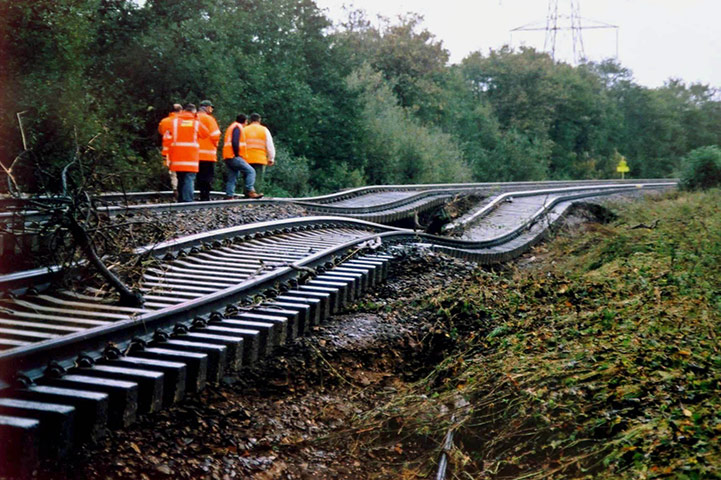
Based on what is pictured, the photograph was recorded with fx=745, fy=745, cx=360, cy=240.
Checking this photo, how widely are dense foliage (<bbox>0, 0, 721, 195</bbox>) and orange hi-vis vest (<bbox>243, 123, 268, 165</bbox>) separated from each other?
9.98 feet

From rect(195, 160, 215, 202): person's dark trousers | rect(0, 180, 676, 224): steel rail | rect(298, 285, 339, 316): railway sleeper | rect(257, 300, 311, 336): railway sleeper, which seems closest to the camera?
rect(257, 300, 311, 336): railway sleeper

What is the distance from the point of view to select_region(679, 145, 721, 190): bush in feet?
83.1

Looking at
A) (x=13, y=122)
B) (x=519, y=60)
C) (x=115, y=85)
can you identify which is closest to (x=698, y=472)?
(x=13, y=122)

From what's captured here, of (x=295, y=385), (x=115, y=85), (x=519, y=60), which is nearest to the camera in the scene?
(x=295, y=385)

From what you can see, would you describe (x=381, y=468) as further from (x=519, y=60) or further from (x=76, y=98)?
(x=519, y=60)

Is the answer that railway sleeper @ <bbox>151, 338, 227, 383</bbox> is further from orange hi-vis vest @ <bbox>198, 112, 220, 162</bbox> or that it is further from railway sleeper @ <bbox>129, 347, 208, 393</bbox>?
orange hi-vis vest @ <bbox>198, 112, 220, 162</bbox>

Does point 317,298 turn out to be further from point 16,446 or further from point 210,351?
point 16,446

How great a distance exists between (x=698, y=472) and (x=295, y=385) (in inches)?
130

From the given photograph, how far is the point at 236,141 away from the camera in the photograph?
51.6 ft

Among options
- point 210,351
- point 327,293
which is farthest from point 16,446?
point 327,293

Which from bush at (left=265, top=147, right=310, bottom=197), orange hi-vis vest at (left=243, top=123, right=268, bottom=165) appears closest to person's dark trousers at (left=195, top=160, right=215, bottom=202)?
orange hi-vis vest at (left=243, top=123, right=268, bottom=165)

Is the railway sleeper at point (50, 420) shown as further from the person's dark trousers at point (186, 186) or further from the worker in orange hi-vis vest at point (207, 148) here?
the worker in orange hi-vis vest at point (207, 148)

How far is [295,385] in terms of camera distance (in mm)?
5969

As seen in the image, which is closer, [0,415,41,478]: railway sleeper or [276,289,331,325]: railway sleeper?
[0,415,41,478]: railway sleeper
